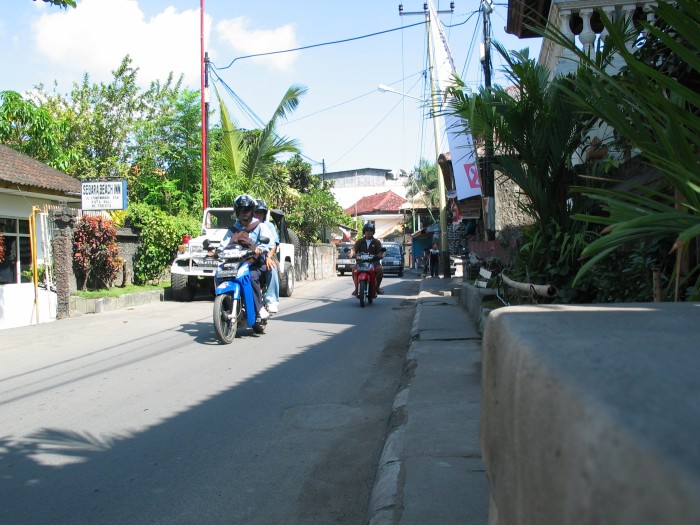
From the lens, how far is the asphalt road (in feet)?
11.2

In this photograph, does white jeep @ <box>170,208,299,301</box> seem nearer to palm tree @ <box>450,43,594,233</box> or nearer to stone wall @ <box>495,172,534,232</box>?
stone wall @ <box>495,172,534,232</box>

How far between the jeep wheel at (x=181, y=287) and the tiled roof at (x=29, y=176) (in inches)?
139

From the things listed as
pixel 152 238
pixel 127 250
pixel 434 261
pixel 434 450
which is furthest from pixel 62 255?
pixel 434 261

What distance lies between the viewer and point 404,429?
4238 millimetres

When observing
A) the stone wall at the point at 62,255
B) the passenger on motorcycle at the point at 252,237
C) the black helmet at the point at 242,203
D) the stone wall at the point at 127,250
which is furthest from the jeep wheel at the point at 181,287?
the black helmet at the point at 242,203

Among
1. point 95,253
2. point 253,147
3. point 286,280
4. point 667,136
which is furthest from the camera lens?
point 253,147

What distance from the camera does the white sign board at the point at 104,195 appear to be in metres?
13.5

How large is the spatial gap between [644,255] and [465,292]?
6743 mm

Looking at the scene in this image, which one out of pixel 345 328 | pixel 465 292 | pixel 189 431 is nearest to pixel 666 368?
pixel 189 431

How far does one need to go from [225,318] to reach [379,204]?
59645 millimetres

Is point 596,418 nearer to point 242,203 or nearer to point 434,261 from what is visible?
point 242,203

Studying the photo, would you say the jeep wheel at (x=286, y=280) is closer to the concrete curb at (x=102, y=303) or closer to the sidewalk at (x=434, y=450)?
the concrete curb at (x=102, y=303)

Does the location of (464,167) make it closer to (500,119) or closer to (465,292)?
(465,292)

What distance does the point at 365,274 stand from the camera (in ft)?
43.1
